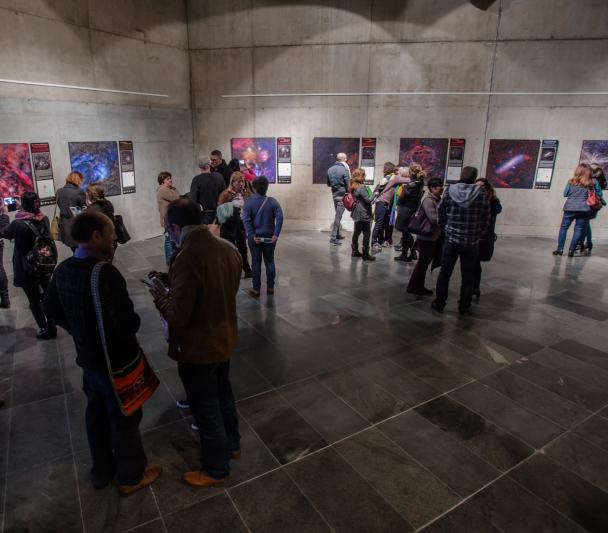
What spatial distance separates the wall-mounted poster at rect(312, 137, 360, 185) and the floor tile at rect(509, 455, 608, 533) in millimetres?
8528

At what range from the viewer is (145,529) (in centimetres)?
274

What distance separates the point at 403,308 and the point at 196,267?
14.2 ft

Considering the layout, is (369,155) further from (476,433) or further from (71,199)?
(476,433)

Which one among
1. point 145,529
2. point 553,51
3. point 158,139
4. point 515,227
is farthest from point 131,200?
point 553,51

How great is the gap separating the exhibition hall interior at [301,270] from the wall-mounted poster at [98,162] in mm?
50

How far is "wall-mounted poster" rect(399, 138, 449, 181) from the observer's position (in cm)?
1056

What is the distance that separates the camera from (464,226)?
5.73 meters

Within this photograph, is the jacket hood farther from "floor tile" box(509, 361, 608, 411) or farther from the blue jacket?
the blue jacket

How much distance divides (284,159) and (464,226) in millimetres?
6317

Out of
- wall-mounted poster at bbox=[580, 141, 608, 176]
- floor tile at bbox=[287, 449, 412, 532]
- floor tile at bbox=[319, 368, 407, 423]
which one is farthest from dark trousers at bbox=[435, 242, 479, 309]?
wall-mounted poster at bbox=[580, 141, 608, 176]

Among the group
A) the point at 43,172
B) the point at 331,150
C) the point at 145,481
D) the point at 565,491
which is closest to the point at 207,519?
the point at 145,481

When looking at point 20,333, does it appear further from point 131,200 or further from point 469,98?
point 469,98

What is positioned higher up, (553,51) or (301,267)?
(553,51)

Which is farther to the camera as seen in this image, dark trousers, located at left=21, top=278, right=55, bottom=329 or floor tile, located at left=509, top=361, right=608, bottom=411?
dark trousers, located at left=21, top=278, right=55, bottom=329
